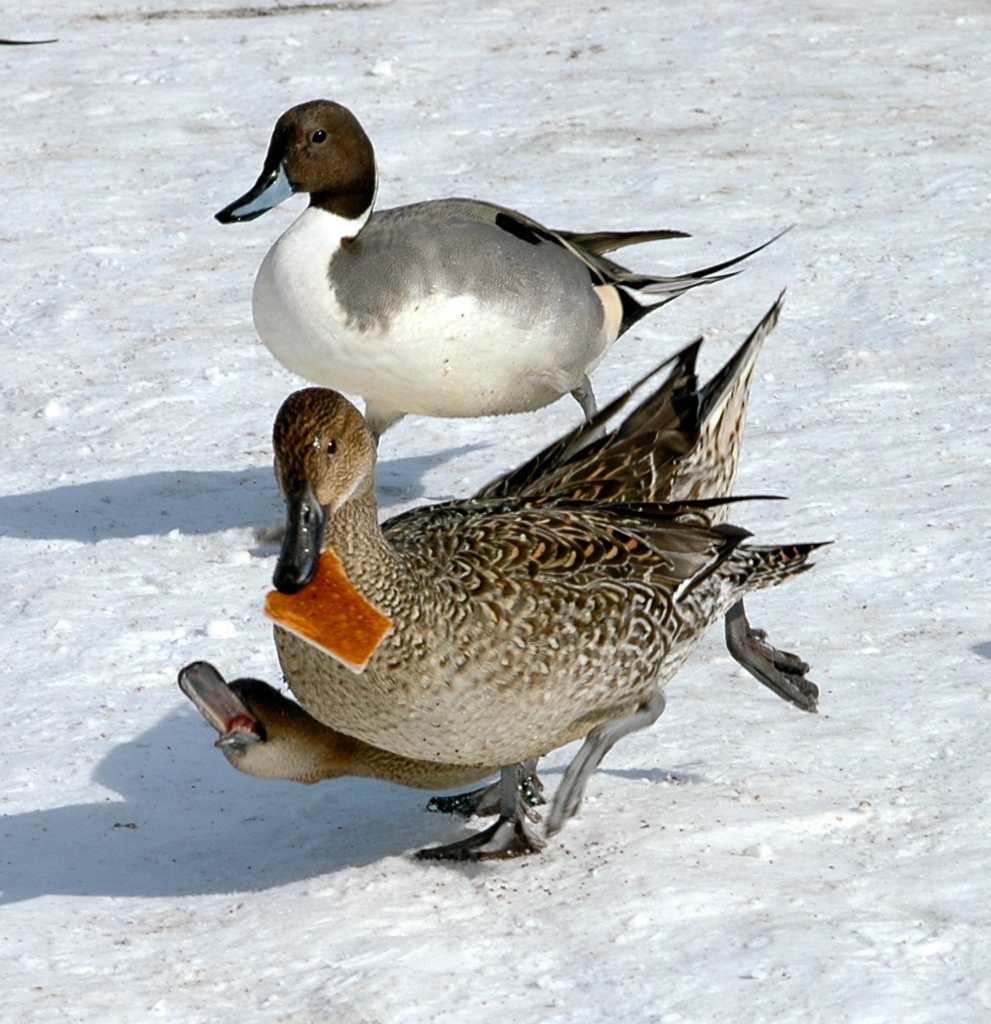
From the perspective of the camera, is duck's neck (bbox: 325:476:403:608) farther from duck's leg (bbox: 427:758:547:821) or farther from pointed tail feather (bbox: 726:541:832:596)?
pointed tail feather (bbox: 726:541:832:596)

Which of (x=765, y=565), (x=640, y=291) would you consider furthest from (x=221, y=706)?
(x=640, y=291)

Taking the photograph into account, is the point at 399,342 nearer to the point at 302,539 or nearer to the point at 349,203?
the point at 349,203

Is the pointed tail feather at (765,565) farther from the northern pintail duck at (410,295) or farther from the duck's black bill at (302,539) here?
the northern pintail duck at (410,295)

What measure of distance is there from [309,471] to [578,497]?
0.92 m

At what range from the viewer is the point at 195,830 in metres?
4.20

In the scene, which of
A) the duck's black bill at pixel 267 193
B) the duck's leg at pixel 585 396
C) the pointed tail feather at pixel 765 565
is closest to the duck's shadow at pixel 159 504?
the duck's leg at pixel 585 396

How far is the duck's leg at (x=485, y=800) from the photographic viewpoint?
4.23 metres

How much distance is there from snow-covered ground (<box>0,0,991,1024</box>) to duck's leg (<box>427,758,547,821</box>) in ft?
0.17

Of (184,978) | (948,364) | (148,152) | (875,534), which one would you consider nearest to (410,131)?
(148,152)

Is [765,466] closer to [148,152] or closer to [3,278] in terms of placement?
[3,278]

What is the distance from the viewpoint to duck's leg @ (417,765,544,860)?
13.0 ft

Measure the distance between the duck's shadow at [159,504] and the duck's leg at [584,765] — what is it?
241 centimetres

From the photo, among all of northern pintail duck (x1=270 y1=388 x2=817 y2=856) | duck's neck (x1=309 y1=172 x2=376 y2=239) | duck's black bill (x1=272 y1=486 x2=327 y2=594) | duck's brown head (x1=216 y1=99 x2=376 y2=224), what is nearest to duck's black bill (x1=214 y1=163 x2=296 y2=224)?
duck's brown head (x1=216 y1=99 x2=376 y2=224)

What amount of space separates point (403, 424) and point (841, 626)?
237 centimetres
